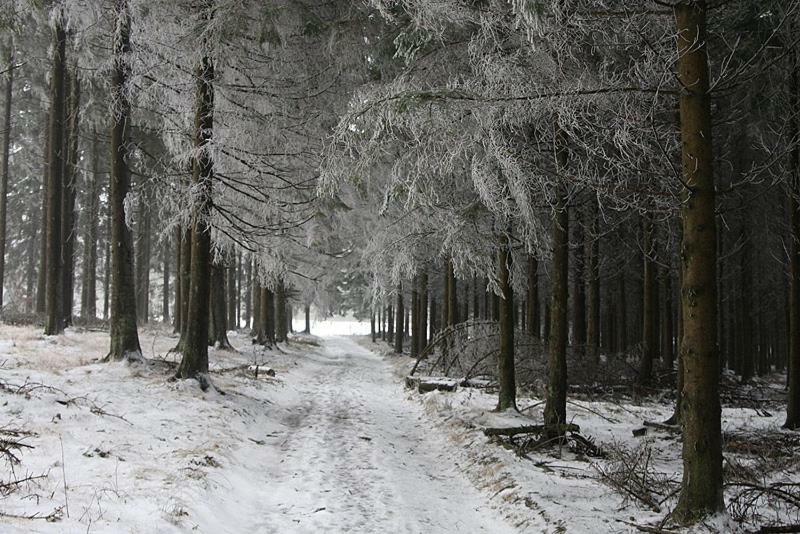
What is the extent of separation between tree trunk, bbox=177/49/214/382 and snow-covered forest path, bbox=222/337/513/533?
6.72 ft

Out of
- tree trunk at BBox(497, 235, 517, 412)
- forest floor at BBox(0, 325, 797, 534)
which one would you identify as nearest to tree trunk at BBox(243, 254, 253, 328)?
forest floor at BBox(0, 325, 797, 534)

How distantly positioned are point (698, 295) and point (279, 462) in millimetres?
5373

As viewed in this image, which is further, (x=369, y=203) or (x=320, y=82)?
(x=369, y=203)

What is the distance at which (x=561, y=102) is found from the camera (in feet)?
17.9

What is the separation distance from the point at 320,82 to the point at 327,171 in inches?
173

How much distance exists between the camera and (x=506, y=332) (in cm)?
980

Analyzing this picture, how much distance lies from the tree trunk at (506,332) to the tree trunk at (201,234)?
206 inches

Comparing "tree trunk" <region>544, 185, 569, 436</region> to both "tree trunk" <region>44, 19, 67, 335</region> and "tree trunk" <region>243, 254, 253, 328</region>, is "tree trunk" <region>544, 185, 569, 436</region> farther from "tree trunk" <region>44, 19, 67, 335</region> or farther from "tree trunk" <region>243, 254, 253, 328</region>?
"tree trunk" <region>243, 254, 253, 328</region>

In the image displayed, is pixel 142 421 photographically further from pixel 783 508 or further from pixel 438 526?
pixel 783 508

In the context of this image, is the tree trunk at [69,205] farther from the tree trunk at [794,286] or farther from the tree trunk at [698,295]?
the tree trunk at [794,286]

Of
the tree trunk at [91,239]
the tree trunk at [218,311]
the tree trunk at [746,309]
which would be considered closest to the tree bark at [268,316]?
the tree trunk at [218,311]

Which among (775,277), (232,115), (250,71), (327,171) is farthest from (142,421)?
(775,277)

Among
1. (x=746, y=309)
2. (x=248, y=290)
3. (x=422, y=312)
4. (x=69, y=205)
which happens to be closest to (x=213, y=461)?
(x=69, y=205)

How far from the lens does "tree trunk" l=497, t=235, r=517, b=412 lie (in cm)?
952
